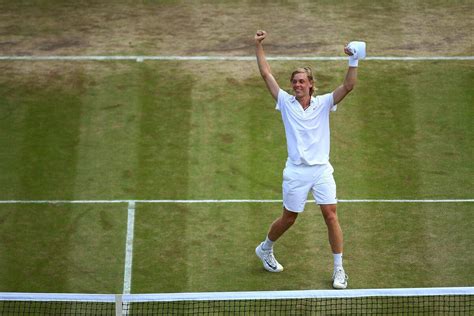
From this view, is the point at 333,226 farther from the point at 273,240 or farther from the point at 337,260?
the point at 273,240

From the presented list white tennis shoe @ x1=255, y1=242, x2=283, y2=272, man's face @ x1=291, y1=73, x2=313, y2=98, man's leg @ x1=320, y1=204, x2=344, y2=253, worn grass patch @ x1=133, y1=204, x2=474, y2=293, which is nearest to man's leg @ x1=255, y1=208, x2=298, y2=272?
white tennis shoe @ x1=255, y1=242, x2=283, y2=272

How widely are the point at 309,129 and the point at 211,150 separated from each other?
12.2 feet

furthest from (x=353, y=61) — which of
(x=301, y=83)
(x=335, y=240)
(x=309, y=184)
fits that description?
(x=335, y=240)

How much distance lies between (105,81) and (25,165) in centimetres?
247

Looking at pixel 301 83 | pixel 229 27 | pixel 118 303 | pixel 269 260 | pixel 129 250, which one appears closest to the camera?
pixel 118 303

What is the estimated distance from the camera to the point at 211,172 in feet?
48.7

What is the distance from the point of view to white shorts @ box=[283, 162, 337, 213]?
11.9 metres

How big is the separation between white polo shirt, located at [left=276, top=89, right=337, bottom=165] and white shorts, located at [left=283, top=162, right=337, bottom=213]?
3.3 inches

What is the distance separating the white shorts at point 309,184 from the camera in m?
11.9

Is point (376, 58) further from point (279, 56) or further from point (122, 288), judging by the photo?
point (122, 288)

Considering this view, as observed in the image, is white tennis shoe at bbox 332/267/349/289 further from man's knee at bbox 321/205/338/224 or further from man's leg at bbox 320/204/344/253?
man's knee at bbox 321/205/338/224

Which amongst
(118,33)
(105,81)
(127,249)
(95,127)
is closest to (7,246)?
(127,249)

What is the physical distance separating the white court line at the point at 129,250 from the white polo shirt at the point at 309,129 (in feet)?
7.68

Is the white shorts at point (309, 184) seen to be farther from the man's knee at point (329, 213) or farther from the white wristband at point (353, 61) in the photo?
the white wristband at point (353, 61)
